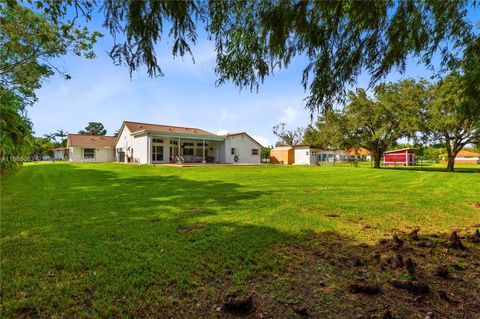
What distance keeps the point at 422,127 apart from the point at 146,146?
26808 millimetres

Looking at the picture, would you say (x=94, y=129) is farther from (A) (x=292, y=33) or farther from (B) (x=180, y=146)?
(A) (x=292, y=33)

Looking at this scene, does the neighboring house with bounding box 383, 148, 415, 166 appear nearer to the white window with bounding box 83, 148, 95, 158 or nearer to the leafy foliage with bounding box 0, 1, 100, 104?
the leafy foliage with bounding box 0, 1, 100, 104

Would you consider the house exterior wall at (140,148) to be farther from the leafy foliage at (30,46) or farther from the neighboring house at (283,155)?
the neighboring house at (283,155)

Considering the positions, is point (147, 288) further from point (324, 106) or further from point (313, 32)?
point (313, 32)

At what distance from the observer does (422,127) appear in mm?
23516

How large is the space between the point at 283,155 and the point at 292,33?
37.0 m

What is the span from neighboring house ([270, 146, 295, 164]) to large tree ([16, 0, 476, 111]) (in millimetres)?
35077

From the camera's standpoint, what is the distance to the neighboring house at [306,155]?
35.3m

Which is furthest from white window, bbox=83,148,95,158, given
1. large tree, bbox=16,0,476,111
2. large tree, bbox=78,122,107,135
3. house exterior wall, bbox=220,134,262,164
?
large tree, bbox=78,122,107,135

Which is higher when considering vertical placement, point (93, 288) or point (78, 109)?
point (78, 109)

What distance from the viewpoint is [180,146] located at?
28281mm

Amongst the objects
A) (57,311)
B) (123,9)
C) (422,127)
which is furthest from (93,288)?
(422,127)

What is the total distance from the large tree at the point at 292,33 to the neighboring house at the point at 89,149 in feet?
121

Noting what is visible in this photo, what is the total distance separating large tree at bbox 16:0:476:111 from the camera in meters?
2.34
